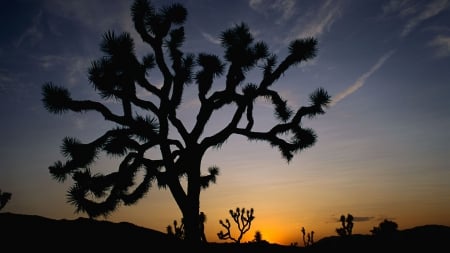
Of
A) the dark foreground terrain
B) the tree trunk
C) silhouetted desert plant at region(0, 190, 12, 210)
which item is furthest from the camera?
silhouetted desert plant at region(0, 190, 12, 210)

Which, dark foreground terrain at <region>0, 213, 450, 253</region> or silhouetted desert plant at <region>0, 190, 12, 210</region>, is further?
silhouetted desert plant at <region>0, 190, 12, 210</region>

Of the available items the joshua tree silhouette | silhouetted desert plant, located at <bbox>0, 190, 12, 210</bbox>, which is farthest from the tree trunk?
silhouetted desert plant, located at <bbox>0, 190, 12, 210</bbox>

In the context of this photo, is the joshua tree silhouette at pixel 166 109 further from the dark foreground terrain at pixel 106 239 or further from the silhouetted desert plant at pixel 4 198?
the silhouetted desert plant at pixel 4 198

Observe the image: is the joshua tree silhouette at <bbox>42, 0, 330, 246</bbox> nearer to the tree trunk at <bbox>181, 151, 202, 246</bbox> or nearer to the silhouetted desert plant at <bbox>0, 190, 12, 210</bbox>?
the tree trunk at <bbox>181, 151, 202, 246</bbox>

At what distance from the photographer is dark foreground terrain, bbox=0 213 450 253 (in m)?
5.52

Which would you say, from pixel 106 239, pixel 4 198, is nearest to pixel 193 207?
pixel 106 239

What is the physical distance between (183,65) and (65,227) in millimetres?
4691

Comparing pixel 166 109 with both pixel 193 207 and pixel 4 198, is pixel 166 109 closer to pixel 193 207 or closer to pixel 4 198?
pixel 193 207

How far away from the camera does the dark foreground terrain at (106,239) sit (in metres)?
5.52

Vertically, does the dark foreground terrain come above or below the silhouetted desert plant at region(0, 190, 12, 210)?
below

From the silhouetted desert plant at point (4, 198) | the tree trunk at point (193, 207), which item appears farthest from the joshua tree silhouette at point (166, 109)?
the silhouetted desert plant at point (4, 198)

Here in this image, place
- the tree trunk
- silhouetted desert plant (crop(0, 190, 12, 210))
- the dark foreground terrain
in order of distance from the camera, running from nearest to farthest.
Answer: the dark foreground terrain < the tree trunk < silhouetted desert plant (crop(0, 190, 12, 210))

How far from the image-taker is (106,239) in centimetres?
623

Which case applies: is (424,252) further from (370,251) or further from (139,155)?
(139,155)
